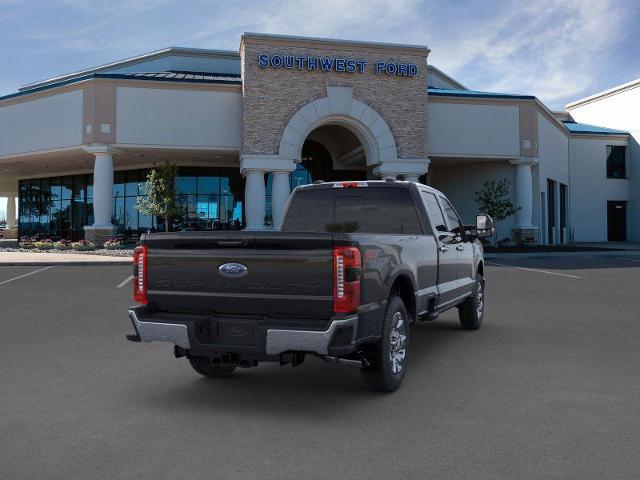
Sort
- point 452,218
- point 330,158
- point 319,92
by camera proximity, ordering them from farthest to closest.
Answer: point 330,158, point 319,92, point 452,218

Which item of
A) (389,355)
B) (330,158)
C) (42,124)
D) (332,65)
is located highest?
(332,65)

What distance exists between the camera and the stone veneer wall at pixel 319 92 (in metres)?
28.0

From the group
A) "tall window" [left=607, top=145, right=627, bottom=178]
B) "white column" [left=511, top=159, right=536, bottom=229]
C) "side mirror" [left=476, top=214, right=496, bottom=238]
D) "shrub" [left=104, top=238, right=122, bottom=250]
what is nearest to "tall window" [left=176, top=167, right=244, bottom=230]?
"shrub" [left=104, top=238, right=122, bottom=250]

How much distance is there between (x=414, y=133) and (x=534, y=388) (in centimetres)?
2509

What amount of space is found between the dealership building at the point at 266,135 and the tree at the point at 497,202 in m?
1.35

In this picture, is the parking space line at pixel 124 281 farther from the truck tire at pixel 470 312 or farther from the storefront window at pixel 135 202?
the storefront window at pixel 135 202

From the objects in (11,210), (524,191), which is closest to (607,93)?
(524,191)

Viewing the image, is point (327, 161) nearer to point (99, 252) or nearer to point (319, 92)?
point (319, 92)

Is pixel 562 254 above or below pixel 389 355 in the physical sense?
above

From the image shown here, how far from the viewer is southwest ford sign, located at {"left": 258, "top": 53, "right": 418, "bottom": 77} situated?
2791 cm

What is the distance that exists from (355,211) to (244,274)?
265 cm

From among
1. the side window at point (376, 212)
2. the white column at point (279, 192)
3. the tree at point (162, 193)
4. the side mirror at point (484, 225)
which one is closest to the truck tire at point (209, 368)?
the side window at point (376, 212)

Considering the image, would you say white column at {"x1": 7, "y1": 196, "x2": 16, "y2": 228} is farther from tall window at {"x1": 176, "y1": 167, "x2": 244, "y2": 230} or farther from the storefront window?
tall window at {"x1": 176, "y1": 167, "x2": 244, "y2": 230}

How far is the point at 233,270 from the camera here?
16.3ft
